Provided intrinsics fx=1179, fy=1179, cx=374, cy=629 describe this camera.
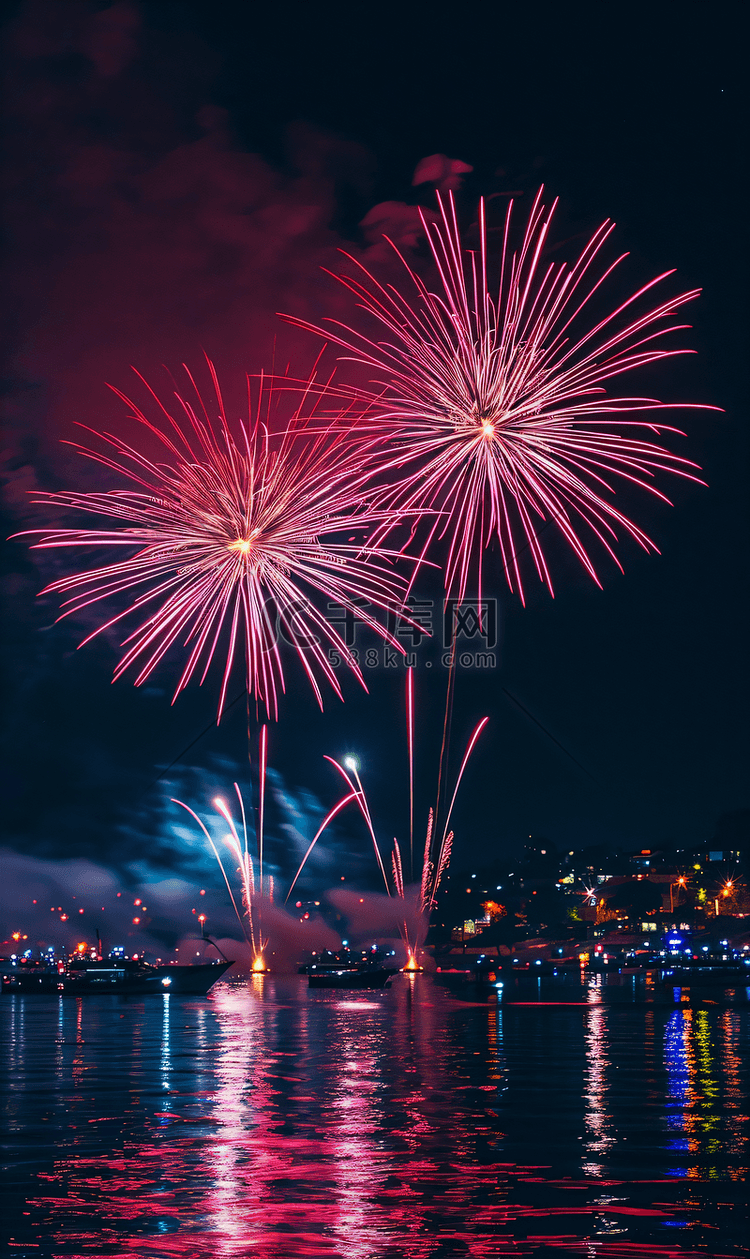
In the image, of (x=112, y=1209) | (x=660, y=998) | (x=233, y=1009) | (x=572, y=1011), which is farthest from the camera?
(x=660, y=998)

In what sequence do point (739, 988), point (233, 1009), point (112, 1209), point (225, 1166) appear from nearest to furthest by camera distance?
point (112, 1209) → point (225, 1166) → point (233, 1009) → point (739, 988)

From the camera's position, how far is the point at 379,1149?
103 feet

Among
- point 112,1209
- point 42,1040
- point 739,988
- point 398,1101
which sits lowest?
point 739,988

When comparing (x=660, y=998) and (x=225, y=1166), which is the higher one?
(x=225, y=1166)

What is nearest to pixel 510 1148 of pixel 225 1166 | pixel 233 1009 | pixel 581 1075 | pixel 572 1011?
pixel 225 1166

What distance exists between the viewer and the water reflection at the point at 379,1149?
2178cm

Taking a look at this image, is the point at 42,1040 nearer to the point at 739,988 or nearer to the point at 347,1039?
the point at 347,1039

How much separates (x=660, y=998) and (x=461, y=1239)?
415 ft

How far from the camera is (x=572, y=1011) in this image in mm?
117375

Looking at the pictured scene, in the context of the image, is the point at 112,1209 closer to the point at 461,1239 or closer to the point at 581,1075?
the point at 461,1239

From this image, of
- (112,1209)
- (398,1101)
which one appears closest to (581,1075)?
(398,1101)

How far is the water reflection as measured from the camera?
2178 centimetres

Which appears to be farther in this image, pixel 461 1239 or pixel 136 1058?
pixel 136 1058

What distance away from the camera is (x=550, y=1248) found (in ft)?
67.5
